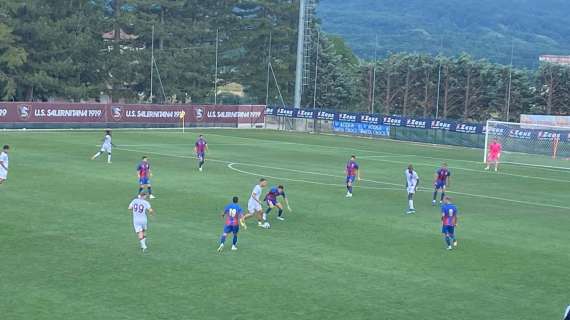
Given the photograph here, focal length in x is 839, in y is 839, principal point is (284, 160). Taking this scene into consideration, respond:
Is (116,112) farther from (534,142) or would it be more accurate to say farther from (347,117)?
(534,142)

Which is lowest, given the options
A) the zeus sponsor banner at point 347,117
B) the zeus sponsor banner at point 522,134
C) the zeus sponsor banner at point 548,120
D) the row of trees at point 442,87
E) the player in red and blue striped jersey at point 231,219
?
the player in red and blue striped jersey at point 231,219

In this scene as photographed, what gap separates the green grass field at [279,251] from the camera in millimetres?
17641

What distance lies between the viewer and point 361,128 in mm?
78000

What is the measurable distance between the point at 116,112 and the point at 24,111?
887 cm

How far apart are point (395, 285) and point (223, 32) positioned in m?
85.7

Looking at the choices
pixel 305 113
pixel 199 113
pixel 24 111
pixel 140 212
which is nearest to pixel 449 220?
pixel 140 212

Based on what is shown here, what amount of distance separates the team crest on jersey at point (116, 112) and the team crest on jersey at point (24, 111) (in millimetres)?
8069

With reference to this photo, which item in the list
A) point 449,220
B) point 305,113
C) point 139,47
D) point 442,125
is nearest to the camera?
point 449,220

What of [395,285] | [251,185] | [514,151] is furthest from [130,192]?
[514,151]

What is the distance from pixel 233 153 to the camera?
179 feet

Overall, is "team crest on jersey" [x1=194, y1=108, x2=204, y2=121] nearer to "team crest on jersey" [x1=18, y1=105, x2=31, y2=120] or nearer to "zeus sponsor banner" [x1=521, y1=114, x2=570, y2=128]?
"team crest on jersey" [x1=18, y1=105, x2=31, y2=120]

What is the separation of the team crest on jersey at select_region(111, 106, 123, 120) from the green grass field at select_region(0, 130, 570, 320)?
31.0 m

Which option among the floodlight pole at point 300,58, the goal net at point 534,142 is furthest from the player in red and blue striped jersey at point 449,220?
the floodlight pole at point 300,58

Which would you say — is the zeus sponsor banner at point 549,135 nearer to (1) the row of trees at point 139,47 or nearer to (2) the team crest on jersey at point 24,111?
(2) the team crest on jersey at point 24,111
